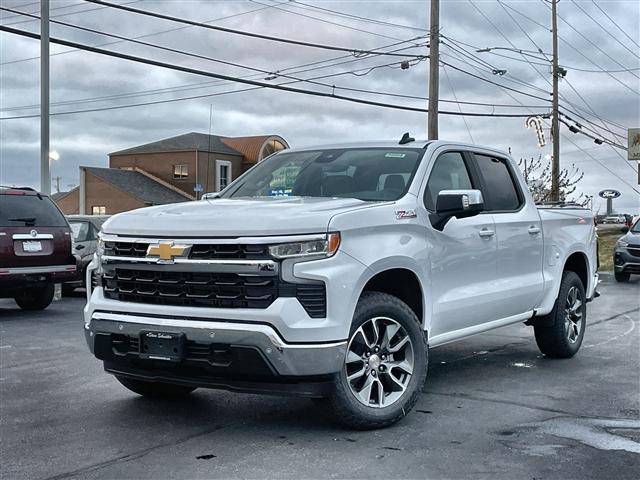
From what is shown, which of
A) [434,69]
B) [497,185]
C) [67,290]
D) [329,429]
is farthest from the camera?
[434,69]

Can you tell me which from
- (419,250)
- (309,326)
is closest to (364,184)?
(419,250)

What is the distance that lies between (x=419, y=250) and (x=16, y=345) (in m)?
5.66

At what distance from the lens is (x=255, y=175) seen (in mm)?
6824

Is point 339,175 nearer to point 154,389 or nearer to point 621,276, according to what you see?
point 154,389

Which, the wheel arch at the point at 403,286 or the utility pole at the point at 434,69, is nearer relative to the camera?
the wheel arch at the point at 403,286

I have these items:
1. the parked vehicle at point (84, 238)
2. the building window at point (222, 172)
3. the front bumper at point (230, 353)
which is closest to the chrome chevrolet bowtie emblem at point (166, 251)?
the front bumper at point (230, 353)

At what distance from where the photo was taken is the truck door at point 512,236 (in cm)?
676

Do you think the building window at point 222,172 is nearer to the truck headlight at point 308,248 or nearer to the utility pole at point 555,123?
the utility pole at point 555,123

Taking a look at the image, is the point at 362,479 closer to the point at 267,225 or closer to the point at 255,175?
the point at 267,225

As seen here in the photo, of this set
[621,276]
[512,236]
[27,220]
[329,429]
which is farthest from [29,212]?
[621,276]

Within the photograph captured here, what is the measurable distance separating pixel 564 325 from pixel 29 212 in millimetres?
8128

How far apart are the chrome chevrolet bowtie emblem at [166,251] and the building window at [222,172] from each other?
45.4 metres

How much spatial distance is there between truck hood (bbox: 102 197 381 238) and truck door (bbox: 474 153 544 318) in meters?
1.76

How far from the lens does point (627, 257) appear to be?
18188mm
